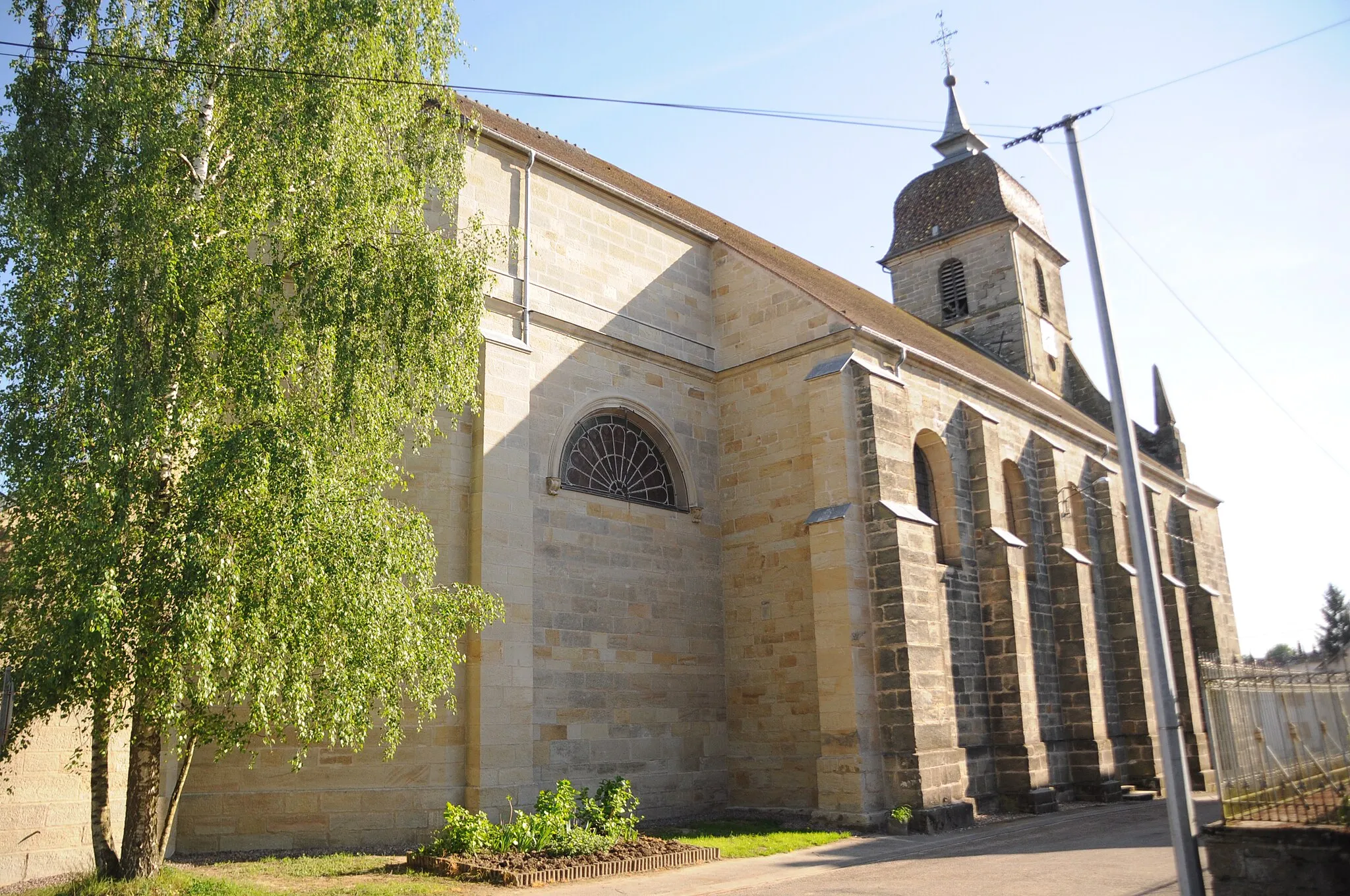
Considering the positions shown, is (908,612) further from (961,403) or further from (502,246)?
(502,246)

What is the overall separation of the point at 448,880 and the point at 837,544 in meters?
7.50

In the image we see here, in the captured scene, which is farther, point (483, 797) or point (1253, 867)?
point (483, 797)

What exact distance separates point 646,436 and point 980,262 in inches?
693

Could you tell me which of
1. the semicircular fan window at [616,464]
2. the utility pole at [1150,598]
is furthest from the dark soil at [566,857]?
the semicircular fan window at [616,464]

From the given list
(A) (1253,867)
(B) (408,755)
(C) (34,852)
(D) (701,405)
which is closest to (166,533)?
(C) (34,852)

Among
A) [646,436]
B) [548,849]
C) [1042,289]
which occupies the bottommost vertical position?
[548,849]

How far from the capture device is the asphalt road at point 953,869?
9.27 metres

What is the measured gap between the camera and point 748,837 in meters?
12.8

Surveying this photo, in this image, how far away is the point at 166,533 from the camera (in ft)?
26.2

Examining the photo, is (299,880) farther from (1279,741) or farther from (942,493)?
(942,493)

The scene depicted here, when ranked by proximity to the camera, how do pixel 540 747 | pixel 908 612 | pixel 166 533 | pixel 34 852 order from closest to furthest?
pixel 166 533
pixel 34 852
pixel 540 747
pixel 908 612

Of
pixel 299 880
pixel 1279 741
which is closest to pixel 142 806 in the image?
pixel 299 880

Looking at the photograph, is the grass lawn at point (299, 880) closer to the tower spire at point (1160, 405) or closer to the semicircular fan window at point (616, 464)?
the semicircular fan window at point (616, 464)

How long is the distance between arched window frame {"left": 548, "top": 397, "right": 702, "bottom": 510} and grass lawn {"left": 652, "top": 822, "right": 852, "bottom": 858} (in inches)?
194
